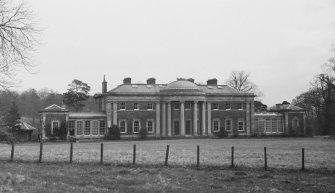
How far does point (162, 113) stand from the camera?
239ft

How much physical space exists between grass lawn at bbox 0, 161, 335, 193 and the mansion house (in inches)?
1930

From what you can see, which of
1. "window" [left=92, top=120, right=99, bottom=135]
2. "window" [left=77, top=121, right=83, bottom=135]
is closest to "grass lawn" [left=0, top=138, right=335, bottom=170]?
"window" [left=77, top=121, right=83, bottom=135]

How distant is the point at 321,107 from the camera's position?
275 ft

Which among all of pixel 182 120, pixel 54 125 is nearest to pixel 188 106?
pixel 182 120

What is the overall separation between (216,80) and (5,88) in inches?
2380

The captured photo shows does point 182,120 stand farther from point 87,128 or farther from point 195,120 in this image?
point 87,128

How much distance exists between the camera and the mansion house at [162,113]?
6956 centimetres

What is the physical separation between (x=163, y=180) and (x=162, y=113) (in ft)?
186

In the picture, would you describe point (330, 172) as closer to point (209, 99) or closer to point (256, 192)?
point (256, 192)

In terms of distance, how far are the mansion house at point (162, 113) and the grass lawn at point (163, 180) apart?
49.0 metres

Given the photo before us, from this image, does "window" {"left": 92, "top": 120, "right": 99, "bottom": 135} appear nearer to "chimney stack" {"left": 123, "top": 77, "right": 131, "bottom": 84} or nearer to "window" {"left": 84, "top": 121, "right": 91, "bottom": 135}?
"window" {"left": 84, "top": 121, "right": 91, "bottom": 135}

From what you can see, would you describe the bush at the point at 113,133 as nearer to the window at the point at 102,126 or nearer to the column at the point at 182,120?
the window at the point at 102,126

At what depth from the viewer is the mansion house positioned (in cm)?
6956

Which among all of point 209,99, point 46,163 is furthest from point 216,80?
point 46,163
